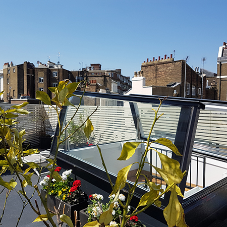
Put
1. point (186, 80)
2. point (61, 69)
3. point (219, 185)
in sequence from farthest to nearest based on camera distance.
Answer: point (61, 69) < point (186, 80) < point (219, 185)

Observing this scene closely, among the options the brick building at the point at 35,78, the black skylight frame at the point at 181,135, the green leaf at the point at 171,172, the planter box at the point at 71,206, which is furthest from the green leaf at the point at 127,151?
the brick building at the point at 35,78

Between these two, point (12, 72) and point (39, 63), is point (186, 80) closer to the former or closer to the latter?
point (39, 63)

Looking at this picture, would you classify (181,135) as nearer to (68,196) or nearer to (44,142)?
(68,196)

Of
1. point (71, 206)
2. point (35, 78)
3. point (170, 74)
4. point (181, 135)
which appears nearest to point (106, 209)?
point (71, 206)

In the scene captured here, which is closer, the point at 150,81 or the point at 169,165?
the point at 169,165

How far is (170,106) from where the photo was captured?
191 centimetres

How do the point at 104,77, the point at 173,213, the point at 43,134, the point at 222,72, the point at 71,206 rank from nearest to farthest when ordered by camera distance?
1. the point at 173,213
2. the point at 71,206
3. the point at 43,134
4. the point at 222,72
5. the point at 104,77

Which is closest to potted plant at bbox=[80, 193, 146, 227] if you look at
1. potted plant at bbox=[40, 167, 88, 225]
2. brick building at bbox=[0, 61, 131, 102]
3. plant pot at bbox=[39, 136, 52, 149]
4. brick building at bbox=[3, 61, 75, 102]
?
potted plant at bbox=[40, 167, 88, 225]

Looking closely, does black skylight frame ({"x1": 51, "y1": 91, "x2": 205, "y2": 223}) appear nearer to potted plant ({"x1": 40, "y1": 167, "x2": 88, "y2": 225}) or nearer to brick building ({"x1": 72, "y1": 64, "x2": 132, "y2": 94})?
potted plant ({"x1": 40, "y1": 167, "x2": 88, "y2": 225})

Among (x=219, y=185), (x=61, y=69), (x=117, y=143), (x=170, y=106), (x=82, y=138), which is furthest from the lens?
(x=61, y=69)

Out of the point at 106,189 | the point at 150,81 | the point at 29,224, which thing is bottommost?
the point at 29,224

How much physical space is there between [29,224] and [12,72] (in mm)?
40201

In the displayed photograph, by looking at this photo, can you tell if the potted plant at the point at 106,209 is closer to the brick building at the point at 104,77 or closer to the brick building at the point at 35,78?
the brick building at the point at 104,77

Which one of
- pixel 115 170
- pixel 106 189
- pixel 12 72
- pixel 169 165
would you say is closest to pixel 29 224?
pixel 106 189
